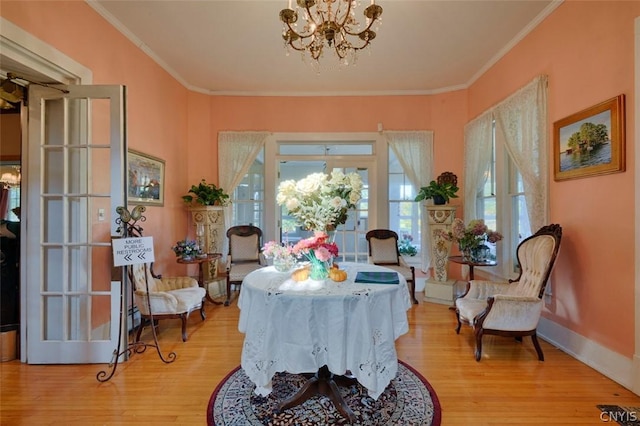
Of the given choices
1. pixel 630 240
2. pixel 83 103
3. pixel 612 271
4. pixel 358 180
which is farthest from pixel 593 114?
pixel 83 103

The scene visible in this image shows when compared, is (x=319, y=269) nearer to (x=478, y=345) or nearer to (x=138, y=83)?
(x=478, y=345)

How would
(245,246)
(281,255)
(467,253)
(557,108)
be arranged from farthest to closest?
(245,246)
(467,253)
(557,108)
(281,255)

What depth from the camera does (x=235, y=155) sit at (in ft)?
16.3

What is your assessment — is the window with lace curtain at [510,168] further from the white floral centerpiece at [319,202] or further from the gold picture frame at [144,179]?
the gold picture frame at [144,179]

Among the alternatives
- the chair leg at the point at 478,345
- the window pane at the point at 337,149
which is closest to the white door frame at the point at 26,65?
A: the window pane at the point at 337,149

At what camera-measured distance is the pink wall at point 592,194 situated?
2.28 m

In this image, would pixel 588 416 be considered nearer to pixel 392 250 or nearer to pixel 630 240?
pixel 630 240

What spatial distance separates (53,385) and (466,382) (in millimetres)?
3090

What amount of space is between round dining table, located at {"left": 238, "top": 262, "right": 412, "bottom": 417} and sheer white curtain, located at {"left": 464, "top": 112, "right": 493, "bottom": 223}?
124 inches

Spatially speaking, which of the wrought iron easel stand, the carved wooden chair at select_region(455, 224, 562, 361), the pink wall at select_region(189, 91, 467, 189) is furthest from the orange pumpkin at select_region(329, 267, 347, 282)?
the pink wall at select_region(189, 91, 467, 189)

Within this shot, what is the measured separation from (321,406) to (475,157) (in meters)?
3.76

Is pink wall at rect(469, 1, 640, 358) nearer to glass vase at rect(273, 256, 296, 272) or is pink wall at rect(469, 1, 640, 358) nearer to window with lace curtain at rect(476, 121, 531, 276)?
window with lace curtain at rect(476, 121, 531, 276)

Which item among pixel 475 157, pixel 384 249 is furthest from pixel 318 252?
pixel 475 157

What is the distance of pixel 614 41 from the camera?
2.36m
